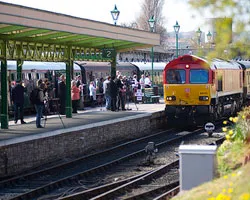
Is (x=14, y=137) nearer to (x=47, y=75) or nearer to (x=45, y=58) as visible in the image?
(x=45, y=58)

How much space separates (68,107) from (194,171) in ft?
50.0

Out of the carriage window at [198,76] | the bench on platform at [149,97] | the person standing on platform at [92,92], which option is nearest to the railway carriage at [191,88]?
the carriage window at [198,76]

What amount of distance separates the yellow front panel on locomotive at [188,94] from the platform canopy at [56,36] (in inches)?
99.8

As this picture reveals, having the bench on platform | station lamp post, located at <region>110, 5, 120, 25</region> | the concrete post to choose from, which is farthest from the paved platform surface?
the bench on platform

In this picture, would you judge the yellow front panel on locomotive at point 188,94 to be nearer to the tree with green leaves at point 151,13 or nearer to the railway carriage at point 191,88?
the railway carriage at point 191,88

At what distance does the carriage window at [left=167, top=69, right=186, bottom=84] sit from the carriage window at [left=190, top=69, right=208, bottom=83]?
0.35 meters

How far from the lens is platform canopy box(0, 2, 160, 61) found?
1878 centimetres

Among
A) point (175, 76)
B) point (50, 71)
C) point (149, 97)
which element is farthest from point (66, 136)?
point (149, 97)

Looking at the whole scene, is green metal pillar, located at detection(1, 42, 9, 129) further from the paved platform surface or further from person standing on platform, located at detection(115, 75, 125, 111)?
person standing on platform, located at detection(115, 75, 125, 111)

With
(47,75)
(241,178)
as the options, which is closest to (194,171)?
(241,178)

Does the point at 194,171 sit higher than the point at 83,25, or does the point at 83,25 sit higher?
the point at 83,25

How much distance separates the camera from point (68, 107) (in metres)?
26.3

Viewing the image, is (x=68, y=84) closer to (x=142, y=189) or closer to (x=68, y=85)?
(x=68, y=85)

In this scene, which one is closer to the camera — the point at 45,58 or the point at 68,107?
the point at 45,58
